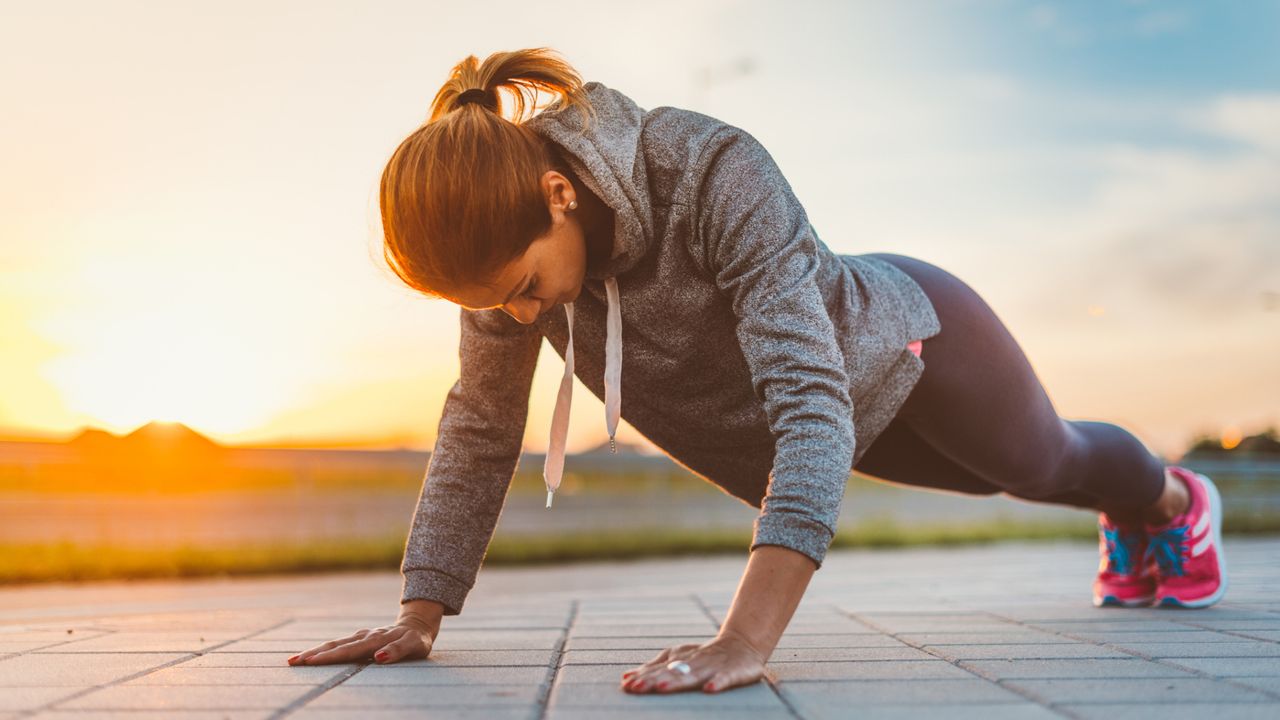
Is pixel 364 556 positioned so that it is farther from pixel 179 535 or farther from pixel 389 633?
Answer: pixel 389 633

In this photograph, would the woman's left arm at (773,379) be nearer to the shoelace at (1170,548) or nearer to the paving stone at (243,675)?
the paving stone at (243,675)

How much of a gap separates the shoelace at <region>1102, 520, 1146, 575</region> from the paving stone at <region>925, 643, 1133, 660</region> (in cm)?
111

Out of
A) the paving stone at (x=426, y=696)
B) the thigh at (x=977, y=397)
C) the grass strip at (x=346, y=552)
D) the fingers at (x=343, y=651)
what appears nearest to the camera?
the paving stone at (x=426, y=696)

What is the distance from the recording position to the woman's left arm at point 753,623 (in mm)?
1768

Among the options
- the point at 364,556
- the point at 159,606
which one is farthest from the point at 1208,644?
the point at 364,556

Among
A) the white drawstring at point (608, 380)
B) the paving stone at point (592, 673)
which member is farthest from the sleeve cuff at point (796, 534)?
the white drawstring at point (608, 380)

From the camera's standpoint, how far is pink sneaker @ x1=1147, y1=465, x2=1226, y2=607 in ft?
10.8

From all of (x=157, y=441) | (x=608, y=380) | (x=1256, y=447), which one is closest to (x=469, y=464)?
(x=608, y=380)

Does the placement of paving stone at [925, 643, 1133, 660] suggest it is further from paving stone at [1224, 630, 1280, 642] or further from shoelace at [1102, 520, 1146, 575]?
shoelace at [1102, 520, 1146, 575]

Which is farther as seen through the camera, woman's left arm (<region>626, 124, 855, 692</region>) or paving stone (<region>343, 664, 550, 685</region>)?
paving stone (<region>343, 664, 550, 685</region>)


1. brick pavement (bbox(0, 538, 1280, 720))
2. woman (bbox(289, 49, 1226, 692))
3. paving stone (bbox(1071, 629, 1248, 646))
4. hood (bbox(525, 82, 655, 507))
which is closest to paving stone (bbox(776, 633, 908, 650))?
brick pavement (bbox(0, 538, 1280, 720))

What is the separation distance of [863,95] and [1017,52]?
101cm

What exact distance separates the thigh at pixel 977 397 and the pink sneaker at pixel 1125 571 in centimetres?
66

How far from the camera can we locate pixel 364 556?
308 inches
